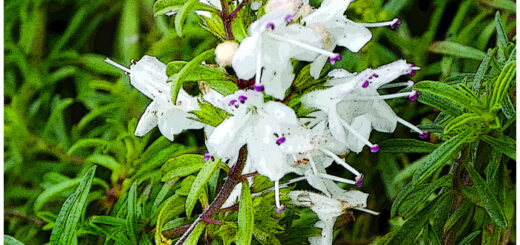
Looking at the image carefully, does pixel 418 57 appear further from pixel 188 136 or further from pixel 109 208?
pixel 109 208

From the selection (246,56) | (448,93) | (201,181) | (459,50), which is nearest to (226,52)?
(246,56)

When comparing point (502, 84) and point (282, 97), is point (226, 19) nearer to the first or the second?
point (282, 97)

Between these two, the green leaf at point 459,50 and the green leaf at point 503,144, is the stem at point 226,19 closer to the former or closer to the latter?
the green leaf at point 503,144

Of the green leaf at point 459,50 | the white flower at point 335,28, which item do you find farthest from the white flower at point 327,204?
the green leaf at point 459,50

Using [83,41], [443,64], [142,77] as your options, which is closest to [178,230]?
[142,77]

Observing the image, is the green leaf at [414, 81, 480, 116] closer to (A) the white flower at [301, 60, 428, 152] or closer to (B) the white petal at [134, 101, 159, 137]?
(A) the white flower at [301, 60, 428, 152]
